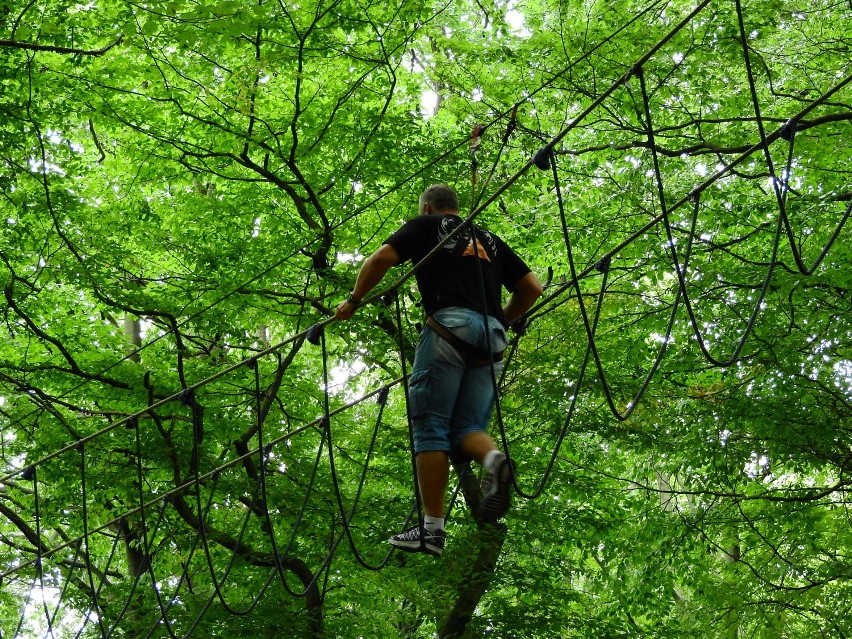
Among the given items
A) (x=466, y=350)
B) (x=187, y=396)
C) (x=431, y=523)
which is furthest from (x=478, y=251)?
(x=187, y=396)

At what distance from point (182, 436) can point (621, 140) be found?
15.2 ft

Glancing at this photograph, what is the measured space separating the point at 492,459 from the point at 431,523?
407 millimetres

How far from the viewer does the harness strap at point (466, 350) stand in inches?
129

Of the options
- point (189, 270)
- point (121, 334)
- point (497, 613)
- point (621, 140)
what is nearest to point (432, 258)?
point (621, 140)

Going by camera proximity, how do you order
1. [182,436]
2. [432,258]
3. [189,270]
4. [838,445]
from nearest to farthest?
[432,258], [838,445], [182,436], [189,270]

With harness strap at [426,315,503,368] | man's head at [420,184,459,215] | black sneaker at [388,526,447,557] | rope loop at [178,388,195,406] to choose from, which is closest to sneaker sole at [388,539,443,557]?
black sneaker at [388,526,447,557]

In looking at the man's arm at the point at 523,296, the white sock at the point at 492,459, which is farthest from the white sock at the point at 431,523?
the man's arm at the point at 523,296

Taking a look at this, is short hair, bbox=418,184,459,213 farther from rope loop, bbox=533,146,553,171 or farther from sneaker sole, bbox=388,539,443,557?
sneaker sole, bbox=388,539,443,557

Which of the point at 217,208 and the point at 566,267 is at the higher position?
the point at 566,267

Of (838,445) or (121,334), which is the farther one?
(121,334)

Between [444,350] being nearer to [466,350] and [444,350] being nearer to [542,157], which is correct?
[466,350]

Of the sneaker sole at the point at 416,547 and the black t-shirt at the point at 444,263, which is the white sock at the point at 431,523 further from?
the black t-shirt at the point at 444,263

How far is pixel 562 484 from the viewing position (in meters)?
8.48

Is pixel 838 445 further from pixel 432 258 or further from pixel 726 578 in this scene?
pixel 432 258
